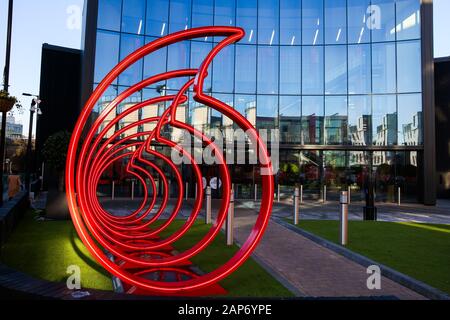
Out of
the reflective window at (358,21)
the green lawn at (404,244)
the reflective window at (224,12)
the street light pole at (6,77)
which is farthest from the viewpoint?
the reflective window at (224,12)

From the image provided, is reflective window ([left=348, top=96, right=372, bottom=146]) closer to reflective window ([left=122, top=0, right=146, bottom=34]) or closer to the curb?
reflective window ([left=122, top=0, right=146, bottom=34])

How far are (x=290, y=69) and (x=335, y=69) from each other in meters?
2.65

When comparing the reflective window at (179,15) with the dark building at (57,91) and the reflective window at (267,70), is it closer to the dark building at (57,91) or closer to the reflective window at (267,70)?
the reflective window at (267,70)

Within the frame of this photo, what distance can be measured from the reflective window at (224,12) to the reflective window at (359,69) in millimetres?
7323

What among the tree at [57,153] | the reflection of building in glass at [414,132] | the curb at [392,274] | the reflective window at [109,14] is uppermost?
the reflective window at [109,14]

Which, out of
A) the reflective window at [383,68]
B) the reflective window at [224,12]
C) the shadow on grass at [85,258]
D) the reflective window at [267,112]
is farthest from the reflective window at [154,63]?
the shadow on grass at [85,258]

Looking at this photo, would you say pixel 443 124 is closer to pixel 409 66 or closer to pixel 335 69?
pixel 409 66

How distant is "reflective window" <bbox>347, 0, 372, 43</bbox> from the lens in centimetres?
2128

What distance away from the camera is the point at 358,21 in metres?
21.4

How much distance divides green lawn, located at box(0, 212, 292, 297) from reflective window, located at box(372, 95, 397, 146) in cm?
1502

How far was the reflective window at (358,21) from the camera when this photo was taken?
69.8 ft

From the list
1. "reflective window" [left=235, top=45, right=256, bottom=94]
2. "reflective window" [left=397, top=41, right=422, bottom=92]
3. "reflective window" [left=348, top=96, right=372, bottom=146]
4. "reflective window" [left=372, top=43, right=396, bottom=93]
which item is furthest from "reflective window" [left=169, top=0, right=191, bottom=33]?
"reflective window" [left=397, top=41, right=422, bottom=92]
